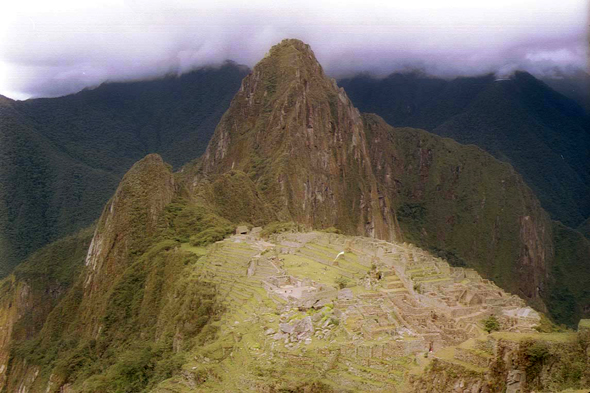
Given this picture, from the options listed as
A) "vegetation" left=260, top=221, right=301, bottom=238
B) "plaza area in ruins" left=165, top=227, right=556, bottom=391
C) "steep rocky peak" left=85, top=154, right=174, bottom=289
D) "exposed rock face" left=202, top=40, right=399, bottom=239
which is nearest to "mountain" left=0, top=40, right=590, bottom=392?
"plaza area in ruins" left=165, top=227, right=556, bottom=391

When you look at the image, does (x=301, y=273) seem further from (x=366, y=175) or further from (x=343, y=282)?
(x=366, y=175)

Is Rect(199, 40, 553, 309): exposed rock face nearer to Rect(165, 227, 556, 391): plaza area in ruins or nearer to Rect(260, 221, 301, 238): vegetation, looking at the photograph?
Rect(260, 221, 301, 238): vegetation

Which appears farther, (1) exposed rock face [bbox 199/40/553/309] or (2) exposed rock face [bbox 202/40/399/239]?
(1) exposed rock face [bbox 199/40/553/309]

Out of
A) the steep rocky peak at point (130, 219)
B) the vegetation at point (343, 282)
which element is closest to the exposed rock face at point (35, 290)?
the steep rocky peak at point (130, 219)

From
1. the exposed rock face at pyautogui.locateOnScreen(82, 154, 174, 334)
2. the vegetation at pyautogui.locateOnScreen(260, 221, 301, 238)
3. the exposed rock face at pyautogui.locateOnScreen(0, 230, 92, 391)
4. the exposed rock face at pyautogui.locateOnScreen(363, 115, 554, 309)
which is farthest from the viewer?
the exposed rock face at pyautogui.locateOnScreen(363, 115, 554, 309)

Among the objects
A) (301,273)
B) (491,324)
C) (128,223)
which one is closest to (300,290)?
(301,273)

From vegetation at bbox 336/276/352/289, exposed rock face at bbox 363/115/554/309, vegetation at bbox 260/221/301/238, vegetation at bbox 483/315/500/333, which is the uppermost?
vegetation at bbox 483/315/500/333

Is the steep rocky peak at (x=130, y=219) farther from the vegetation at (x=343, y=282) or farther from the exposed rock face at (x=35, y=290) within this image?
the vegetation at (x=343, y=282)

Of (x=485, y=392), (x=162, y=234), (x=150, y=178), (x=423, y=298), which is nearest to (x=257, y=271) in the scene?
(x=423, y=298)
